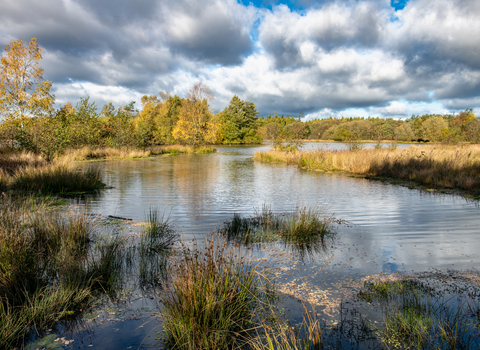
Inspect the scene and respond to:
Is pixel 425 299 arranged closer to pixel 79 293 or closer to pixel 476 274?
pixel 476 274

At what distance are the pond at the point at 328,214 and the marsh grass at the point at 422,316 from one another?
0.55 metres

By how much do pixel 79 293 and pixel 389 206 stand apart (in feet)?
31.0

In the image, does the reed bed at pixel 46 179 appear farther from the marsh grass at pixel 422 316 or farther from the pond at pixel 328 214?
the marsh grass at pixel 422 316

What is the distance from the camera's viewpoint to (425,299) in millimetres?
3586

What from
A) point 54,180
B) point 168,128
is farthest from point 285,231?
point 168,128

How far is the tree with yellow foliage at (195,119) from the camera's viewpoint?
43206 millimetres

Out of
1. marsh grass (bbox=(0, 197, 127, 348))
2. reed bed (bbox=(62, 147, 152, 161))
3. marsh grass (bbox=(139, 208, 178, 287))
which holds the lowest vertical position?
marsh grass (bbox=(139, 208, 178, 287))

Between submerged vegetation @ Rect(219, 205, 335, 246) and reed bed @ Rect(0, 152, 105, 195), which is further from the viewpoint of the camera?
reed bed @ Rect(0, 152, 105, 195)

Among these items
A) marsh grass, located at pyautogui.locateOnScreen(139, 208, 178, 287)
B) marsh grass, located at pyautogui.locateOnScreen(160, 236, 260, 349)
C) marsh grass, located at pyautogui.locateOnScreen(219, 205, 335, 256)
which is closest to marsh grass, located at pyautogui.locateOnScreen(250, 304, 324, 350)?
marsh grass, located at pyautogui.locateOnScreen(160, 236, 260, 349)

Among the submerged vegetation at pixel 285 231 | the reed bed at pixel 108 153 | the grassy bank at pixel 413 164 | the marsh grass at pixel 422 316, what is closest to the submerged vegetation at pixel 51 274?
the submerged vegetation at pixel 285 231

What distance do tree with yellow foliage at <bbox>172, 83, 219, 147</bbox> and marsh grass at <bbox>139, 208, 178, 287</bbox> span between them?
1460 inches

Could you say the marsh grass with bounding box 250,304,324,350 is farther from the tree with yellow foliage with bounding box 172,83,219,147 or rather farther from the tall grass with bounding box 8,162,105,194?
the tree with yellow foliage with bounding box 172,83,219,147

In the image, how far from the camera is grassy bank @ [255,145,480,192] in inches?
538

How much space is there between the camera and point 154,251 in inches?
208
